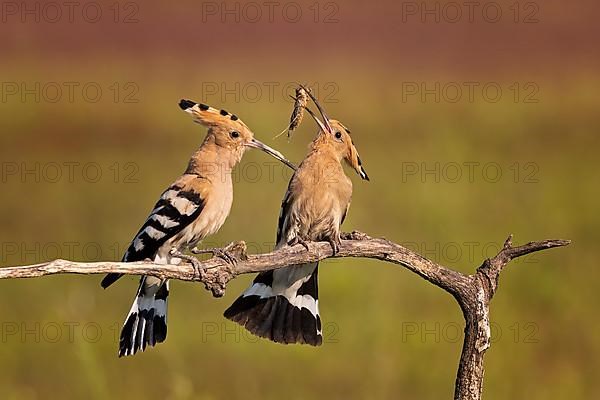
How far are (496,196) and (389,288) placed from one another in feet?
7.15

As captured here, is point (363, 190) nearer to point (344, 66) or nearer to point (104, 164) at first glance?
point (104, 164)

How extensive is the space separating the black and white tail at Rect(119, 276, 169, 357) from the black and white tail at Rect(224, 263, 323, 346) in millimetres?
201

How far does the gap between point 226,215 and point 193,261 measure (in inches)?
16.7

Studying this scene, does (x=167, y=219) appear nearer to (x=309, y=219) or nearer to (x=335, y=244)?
(x=335, y=244)

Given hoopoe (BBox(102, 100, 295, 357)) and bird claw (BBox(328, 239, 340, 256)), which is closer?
bird claw (BBox(328, 239, 340, 256))

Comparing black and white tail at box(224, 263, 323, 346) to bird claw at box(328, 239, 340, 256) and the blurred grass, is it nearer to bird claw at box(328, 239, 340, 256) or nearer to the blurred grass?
bird claw at box(328, 239, 340, 256)

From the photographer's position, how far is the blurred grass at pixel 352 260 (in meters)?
6.51

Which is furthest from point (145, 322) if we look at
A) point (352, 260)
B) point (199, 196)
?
point (352, 260)

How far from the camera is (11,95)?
564 inches

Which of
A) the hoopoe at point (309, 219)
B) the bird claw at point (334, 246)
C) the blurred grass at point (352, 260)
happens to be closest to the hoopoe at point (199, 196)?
the bird claw at point (334, 246)

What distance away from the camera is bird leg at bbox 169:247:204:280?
10.3 ft

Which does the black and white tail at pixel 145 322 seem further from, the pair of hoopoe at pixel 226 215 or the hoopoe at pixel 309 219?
the hoopoe at pixel 309 219

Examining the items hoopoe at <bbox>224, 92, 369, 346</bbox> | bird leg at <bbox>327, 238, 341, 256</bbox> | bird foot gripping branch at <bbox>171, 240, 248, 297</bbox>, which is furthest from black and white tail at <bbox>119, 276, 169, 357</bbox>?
bird foot gripping branch at <bbox>171, 240, 248, 297</bbox>

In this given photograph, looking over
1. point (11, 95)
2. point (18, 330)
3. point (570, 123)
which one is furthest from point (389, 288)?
point (11, 95)
